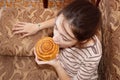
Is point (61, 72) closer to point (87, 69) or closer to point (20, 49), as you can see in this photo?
point (87, 69)

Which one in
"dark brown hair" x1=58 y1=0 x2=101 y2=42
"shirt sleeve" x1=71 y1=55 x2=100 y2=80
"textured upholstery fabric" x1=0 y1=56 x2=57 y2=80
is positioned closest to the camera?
"dark brown hair" x1=58 y1=0 x2=101 y2=42

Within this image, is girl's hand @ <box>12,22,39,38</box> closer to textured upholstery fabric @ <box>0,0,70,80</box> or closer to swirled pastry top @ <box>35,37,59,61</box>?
textured upholstery fabric @ <box>0,0,70,80</box>

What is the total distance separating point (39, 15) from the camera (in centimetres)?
136

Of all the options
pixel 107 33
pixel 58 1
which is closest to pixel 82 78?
pixel 107 33

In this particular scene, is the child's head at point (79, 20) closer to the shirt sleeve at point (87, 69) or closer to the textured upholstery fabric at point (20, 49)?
the shirt sleeve at point (87, 69)

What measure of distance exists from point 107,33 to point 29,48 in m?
0.44

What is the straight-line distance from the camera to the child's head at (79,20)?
930 millimetres

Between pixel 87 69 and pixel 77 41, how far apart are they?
17cm

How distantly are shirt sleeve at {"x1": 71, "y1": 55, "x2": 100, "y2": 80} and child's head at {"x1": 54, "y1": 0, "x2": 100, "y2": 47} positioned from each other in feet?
0.47

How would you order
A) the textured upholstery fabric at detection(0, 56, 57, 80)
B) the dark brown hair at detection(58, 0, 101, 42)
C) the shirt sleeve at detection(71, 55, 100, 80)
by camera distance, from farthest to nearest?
the textured upholstery fabric at detection(0, 56, 57, 80) → the shirt sleeve at detection(71, 55, 100, 80) → the dark brown hair at detection(58, 0, 101, 42)

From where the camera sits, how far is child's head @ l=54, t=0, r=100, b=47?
3.05 feet

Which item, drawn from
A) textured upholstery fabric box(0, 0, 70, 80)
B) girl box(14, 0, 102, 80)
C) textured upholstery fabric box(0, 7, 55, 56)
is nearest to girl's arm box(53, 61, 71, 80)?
girl box(14, 0, 102, 80)

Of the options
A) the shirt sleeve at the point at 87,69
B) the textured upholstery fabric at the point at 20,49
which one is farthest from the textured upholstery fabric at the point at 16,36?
the shirt sleeve at the point at 87,69

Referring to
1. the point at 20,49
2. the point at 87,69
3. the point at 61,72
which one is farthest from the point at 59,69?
the point at 20,49
